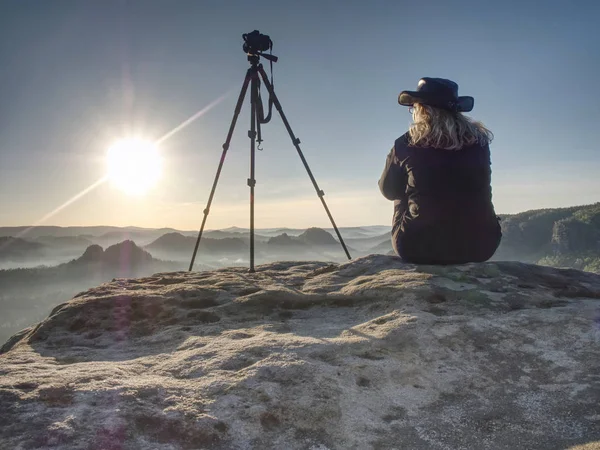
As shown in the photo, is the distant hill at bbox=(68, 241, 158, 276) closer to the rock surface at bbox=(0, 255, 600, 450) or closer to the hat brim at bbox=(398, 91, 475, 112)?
the rock surface at bbox=(0, 255, 600, 450)

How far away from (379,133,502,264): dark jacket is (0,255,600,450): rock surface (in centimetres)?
41

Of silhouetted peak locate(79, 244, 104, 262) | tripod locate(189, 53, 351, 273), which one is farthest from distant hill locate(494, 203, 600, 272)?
silhouetted peak locate(79, 244, 104, 262)

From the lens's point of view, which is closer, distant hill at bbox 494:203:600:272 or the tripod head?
the tripod head

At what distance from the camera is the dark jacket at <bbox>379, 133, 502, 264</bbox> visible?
14.1 ft

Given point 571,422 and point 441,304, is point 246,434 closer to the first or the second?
point 571,422

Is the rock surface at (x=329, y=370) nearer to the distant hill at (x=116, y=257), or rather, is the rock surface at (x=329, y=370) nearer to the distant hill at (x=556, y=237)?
the distant hill at (x=556, y=237)

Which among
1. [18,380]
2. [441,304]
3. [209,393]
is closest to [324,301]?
[441,304]

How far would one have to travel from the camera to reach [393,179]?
4.73 metres

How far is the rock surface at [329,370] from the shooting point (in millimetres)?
1815

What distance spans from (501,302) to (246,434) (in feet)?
8.61

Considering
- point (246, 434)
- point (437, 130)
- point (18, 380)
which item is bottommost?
A: point (246, 434)

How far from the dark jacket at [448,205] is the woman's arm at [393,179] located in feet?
0.17

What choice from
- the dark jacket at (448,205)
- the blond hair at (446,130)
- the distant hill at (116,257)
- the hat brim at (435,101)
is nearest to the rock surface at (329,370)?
the dark jacket at (448,205)

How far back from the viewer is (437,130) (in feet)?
13.9
